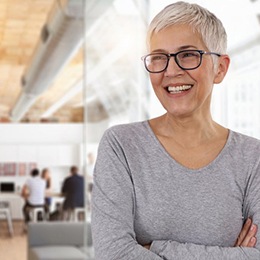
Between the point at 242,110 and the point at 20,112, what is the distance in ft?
42.2

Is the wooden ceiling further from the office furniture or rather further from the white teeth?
the white teeth

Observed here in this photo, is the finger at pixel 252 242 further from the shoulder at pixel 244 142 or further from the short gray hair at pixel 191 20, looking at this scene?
the short gray hair at pixel 191 20

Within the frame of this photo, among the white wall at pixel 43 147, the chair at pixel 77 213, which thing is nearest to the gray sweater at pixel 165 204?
the chair at pixel 77 213

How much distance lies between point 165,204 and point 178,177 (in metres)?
0.07

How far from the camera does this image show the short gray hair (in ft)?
5.41

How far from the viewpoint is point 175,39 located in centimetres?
163

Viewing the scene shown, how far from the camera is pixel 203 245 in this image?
1646mm

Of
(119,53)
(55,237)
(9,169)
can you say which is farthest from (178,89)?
(9,169)

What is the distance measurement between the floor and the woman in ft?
33.8

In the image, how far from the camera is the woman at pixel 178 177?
1.63m

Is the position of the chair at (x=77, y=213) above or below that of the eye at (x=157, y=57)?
below

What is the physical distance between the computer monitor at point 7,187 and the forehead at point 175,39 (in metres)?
16.2

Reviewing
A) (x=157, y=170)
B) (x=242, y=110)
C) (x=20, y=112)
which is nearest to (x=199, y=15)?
(x=157, y=170)

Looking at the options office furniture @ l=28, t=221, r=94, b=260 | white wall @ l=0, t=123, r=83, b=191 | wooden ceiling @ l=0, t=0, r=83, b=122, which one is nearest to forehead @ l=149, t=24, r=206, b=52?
office furniture @ l=28, t=221, r=94, b=260
